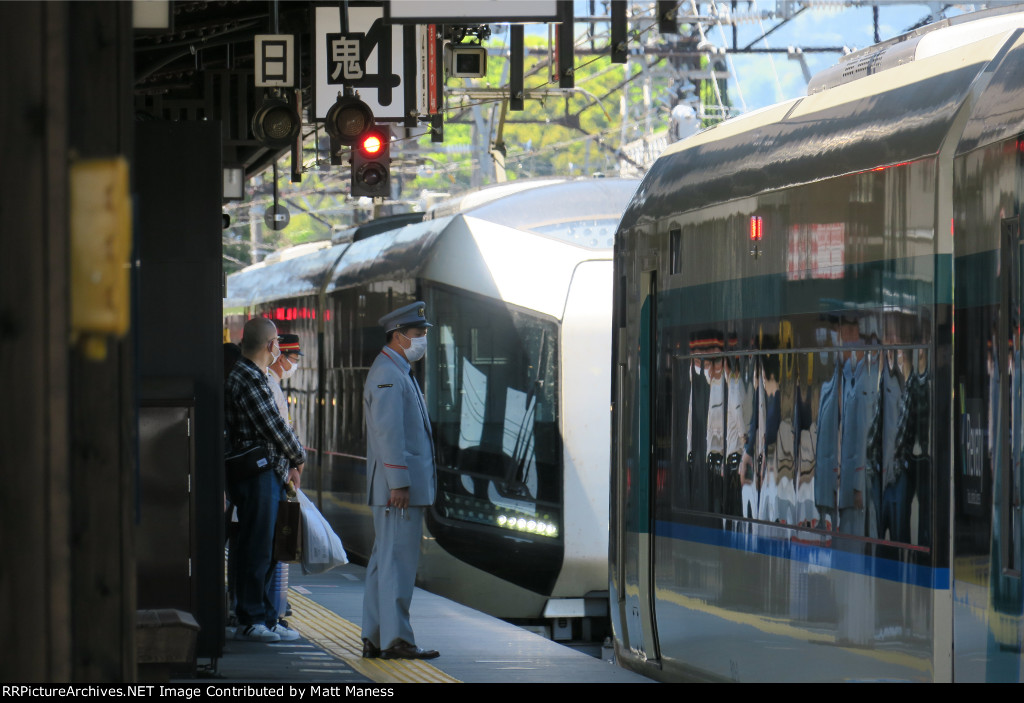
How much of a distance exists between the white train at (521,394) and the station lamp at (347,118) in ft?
3.55

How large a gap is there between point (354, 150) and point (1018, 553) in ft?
26.5

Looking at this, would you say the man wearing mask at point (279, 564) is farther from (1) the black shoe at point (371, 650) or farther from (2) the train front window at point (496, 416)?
(2) the train front window at point (496, 416)

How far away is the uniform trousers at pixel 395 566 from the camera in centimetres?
813

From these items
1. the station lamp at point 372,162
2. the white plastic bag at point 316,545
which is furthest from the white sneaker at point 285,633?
the station lamp at point 372,162

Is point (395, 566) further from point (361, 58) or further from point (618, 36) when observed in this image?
point (361, 58)

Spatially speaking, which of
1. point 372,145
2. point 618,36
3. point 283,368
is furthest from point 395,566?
point 372,145

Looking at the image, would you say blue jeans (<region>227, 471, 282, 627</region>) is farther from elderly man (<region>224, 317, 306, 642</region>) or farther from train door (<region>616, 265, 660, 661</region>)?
train door (<region>616, 265, 660, 661</region>)

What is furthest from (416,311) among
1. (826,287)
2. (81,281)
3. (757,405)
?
(81,281)

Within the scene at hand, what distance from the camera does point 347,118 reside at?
37.4 ft

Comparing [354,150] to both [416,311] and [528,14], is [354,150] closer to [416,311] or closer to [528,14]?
Result: [416,311]

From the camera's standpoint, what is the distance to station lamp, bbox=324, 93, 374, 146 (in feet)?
37.2

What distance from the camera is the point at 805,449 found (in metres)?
6.05

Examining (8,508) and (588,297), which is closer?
(8,508)

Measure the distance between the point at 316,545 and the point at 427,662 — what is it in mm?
968
